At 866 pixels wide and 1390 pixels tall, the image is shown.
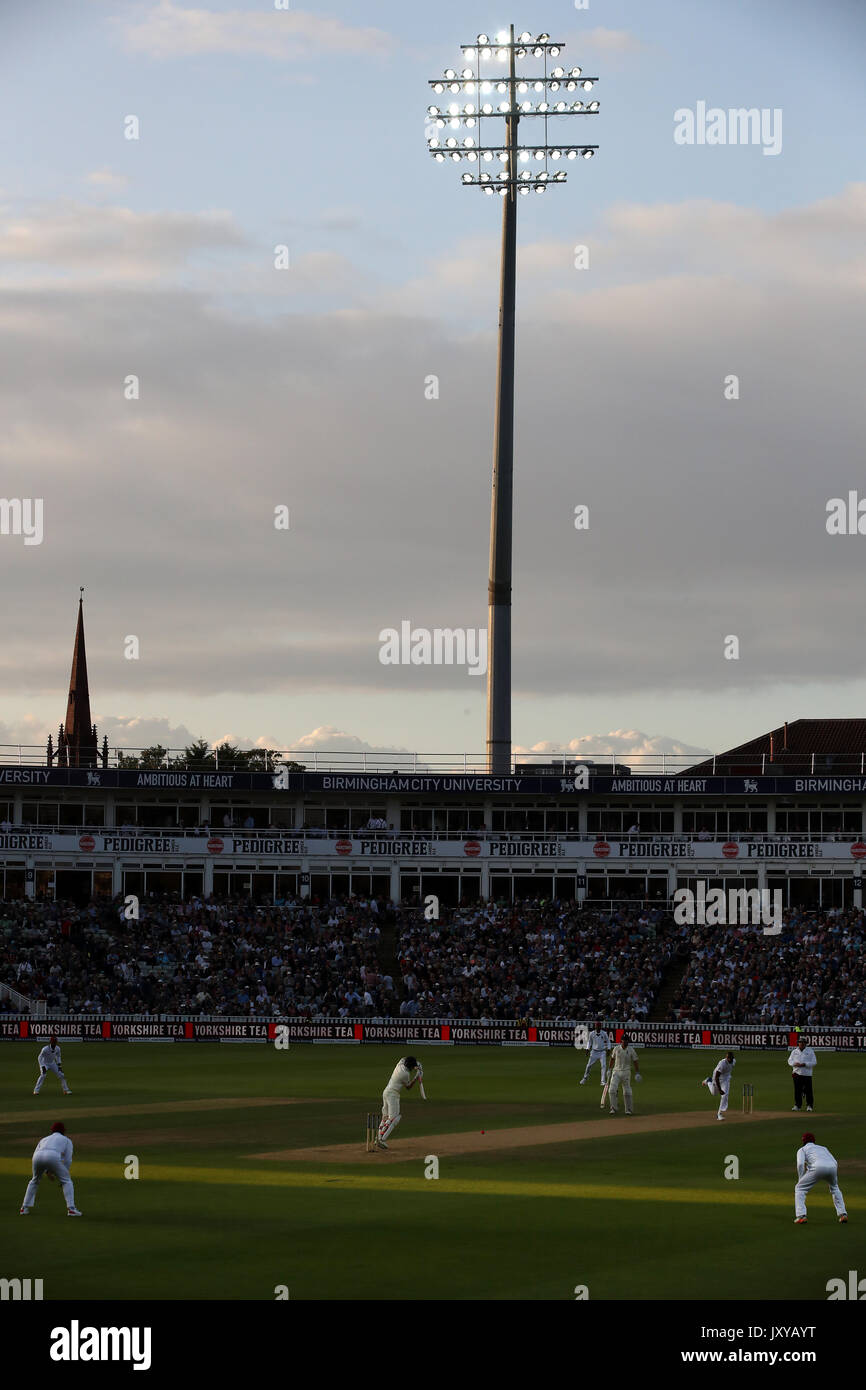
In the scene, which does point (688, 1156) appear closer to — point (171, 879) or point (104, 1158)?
point (104, 1158)

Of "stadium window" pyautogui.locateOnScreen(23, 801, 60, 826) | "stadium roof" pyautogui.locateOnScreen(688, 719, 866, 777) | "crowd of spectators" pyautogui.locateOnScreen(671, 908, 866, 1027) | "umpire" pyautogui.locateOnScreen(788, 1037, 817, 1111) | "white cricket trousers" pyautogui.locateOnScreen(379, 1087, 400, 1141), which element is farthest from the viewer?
"stadium roof" pyautogui.locateOnScreen(688, 719, 866, 777)

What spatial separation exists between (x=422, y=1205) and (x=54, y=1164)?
205 inches

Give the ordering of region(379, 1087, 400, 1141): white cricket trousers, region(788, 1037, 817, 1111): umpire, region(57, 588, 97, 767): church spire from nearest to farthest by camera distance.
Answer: region(379, 1087, 400, 1141): white cricket trousers → region(788, 1037, 817, 1111): umpire → region(57, 588, 97, 767): church spire

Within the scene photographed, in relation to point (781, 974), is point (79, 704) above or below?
above

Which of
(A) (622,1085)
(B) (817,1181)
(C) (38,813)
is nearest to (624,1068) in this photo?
(A) (622,1085)

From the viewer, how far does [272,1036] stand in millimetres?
60938

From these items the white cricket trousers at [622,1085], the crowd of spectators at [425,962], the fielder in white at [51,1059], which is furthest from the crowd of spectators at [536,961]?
the white cricket trousers at [622,1085]

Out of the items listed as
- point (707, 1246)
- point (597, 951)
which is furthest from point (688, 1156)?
point (597, 951)

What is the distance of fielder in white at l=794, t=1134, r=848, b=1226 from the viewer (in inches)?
885

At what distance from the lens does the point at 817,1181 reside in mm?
22812

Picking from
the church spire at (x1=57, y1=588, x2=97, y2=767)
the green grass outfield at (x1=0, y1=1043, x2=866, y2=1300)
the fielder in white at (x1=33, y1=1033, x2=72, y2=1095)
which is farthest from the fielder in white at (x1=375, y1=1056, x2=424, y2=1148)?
the church spire at (x1=57, y1=588, x2=97, y2=767)

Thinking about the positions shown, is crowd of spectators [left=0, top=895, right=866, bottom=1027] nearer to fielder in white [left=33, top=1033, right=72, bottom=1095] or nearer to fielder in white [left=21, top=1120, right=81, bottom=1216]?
fielder in white [left=33, top=1033, right=72, bottom=1095]

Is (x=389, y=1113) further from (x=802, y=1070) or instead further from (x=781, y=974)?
(x=781, y=974)
